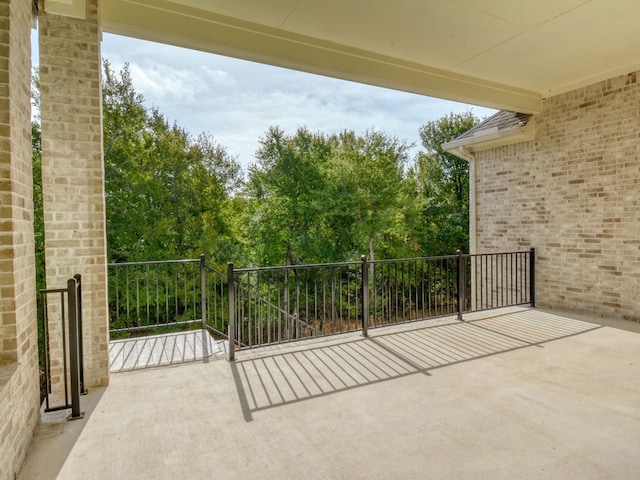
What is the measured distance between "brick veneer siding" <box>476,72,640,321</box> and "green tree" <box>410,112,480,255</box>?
34.8 feet

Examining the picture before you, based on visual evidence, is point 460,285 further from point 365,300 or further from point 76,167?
point 76,167

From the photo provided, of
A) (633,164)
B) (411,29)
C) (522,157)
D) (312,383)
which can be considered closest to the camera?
(312,383)

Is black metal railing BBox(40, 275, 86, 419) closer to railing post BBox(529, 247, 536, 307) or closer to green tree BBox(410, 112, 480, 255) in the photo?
railing post BBox(529, 247, 536, 307)

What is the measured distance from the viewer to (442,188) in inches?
683

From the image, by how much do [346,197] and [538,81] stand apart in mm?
10630

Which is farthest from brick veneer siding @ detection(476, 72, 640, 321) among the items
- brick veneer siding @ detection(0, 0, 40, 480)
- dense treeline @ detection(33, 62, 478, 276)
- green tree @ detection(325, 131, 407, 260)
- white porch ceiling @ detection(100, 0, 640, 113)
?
dense treeline @ detection(33, 62, 478, 276)

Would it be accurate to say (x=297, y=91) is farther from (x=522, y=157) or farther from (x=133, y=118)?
(x=522, y=157)

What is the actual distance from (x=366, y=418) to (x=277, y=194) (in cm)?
1419

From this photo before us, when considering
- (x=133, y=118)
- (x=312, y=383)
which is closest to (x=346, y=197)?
(x=133, y=118)

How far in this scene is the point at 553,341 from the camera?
406 cm

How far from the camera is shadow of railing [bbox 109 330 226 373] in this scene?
11.5 ft

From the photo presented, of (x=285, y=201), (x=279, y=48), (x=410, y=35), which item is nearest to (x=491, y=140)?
(x=410, y=35)

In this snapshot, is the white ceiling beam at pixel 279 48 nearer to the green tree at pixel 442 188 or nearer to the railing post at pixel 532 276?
the railing post at pixel 532 276

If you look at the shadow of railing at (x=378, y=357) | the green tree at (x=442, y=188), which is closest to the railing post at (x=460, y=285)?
the shadow of railing at (x=378, y=357)
